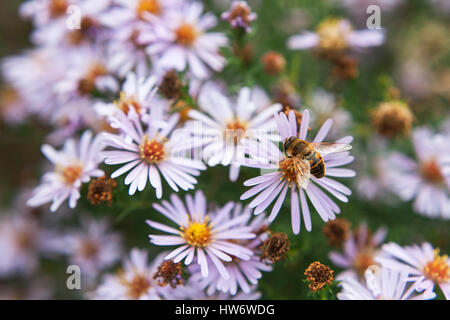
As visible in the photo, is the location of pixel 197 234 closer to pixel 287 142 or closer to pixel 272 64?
pixel 287 142

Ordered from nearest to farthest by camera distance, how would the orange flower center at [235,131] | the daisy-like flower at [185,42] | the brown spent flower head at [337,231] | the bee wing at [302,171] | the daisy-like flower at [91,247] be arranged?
the bee wing at [302,171] < the orange flower center at [235,131] < the brown spent flower head at [337,231] < the daisy-like flower at [185,42] < the daisy-like flower at [91,247]

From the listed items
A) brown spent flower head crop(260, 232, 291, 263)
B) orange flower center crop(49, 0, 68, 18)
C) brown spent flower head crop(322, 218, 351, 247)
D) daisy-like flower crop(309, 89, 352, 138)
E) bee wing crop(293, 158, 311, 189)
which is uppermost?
orange flower center crop(49, 0, 68, 18)

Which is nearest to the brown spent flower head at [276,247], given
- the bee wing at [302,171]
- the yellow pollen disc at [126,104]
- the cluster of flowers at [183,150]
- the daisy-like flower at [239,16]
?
the cluster of flowers at [183,150]

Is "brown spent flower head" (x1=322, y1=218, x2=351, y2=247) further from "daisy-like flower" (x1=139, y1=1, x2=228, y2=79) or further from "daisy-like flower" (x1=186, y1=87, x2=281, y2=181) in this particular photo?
"daisy-like flower" (x1=139, y1=1, x2=228, y2=79)

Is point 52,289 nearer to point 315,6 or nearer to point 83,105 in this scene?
point 83,105

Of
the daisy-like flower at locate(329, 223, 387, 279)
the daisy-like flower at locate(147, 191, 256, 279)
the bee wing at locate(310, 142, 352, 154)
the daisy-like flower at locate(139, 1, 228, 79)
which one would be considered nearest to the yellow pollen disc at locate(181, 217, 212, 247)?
the daisy-like flower at locate(147, 191, 256, 279)

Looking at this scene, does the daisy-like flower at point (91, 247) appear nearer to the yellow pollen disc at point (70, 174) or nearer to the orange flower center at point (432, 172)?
the yellow pollen disc at point (70, 174)
